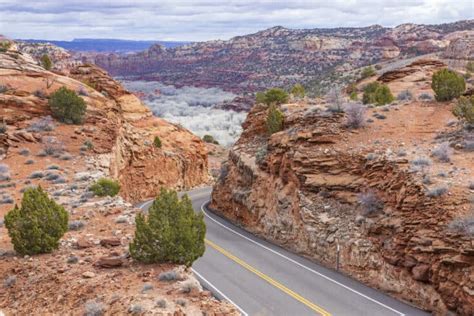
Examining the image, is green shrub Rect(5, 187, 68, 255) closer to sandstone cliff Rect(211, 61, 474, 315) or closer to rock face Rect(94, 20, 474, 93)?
sandstone cliff Rect(211, 61, 474, 315)

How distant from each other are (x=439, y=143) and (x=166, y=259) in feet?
42.3

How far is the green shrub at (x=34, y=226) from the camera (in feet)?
49.4

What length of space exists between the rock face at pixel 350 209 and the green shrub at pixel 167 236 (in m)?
7.14

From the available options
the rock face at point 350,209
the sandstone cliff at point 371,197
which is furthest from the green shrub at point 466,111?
the rock face at point 350,209

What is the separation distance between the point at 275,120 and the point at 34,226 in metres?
16.0

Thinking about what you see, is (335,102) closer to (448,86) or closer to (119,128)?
(448,86)

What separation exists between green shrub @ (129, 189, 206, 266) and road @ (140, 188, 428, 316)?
9.44ft

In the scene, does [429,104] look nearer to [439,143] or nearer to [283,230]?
[439,143]

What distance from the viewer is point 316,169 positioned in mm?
22844

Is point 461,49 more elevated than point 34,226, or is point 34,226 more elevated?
point 461,49

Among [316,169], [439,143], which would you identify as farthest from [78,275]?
[439,143]

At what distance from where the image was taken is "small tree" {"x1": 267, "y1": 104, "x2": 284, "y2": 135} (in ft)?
92.1

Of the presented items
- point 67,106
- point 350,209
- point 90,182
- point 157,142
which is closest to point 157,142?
point 157,142

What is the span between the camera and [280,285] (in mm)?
17750
